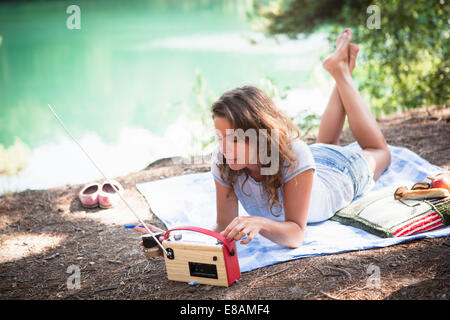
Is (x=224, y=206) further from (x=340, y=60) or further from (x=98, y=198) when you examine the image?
(x=340, y=60)

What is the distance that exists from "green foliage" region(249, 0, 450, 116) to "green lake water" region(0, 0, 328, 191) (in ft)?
2.82

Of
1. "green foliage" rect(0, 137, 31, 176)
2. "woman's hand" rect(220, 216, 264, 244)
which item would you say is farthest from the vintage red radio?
"green foliage" rect(0, 137, 31, 176)

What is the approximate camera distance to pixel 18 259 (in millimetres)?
2340

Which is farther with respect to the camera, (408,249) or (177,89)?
(177,89)

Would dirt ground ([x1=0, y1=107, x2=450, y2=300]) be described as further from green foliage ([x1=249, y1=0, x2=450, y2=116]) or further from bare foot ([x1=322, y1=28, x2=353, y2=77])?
green foliage ([x1=249, y1=0, x2=450, y2=116])

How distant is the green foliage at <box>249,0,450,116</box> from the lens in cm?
482

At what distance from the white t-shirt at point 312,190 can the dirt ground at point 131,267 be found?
1.24 feet

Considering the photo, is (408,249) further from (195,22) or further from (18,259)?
(195,22)

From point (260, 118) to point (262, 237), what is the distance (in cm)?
77

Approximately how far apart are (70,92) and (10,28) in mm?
7373

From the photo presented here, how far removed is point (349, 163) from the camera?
2.60 metres

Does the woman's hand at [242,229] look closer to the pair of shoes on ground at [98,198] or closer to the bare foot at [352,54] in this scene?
the pair of shoes on ground at [98,198]

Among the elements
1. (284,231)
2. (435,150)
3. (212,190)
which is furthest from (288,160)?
(435,150)

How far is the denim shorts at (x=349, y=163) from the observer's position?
2.57 meters
